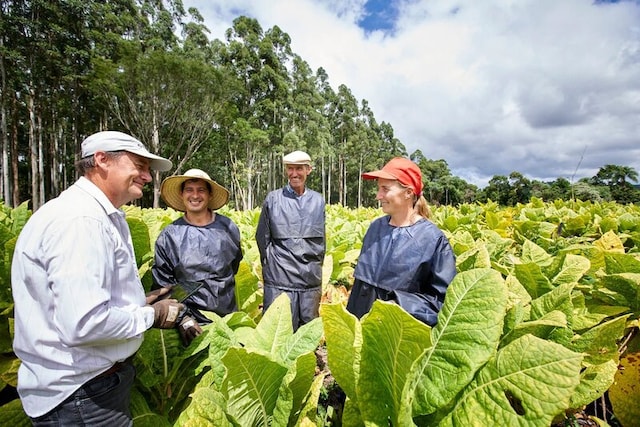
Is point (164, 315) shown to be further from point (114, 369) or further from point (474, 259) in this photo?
point (474, 259)

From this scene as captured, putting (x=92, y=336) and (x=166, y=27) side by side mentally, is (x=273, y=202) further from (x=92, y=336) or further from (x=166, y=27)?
(x=166, y=27)

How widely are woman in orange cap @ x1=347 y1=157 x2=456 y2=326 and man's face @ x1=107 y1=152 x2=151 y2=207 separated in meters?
1.44

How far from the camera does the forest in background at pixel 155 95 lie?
79.8 ft

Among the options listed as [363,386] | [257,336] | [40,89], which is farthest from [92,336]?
[40,89]

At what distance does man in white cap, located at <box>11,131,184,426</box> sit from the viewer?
1.36 m

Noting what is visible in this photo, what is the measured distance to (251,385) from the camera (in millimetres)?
1278

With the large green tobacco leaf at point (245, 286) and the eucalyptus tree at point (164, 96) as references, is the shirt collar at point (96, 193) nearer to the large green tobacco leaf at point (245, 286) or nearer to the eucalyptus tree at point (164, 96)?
the large green tobacco leaf at point (245, 286)

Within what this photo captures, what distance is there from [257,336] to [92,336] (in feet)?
2.10

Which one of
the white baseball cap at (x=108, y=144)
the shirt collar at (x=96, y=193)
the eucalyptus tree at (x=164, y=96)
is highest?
the eucalyptus tree at (x=164, y=96)

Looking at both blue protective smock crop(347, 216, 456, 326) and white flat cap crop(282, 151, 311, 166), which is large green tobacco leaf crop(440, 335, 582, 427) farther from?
white flat cap crop(282, 151, 311, 166)

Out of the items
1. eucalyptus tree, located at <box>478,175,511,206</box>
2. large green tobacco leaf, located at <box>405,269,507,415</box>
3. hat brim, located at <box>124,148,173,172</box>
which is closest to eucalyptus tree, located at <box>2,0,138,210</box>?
hat brim, located at <box>124,148,173,172</box>

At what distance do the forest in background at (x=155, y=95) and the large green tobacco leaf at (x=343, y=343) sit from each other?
16945 mm

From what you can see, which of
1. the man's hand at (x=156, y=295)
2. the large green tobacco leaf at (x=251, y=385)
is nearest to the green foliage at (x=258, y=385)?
the large green tobacco leaf at (x=251, y=385)

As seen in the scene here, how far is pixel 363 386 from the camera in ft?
3.96
